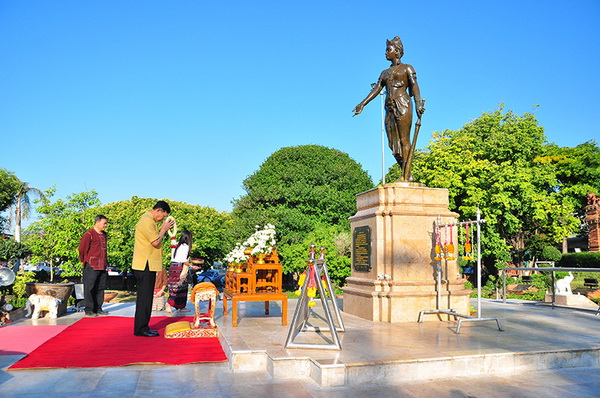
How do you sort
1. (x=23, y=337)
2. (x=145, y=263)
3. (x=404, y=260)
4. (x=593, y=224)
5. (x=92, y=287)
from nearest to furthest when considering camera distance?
(x=145, y=263) → (x=23, y=337) → (x=404, y=260) → (x=92, y=287) → (x=593, y=224)

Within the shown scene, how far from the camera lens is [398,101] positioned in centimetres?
914

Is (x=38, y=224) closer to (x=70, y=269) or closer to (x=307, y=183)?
(x=70, y=269)

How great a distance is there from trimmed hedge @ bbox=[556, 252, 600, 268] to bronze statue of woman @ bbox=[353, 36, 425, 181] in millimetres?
28055

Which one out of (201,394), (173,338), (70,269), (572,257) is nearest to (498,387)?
(201,394)

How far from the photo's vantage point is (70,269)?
633 inches

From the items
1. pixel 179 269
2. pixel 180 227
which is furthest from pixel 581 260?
pixel 179 269

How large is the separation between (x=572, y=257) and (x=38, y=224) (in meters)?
33.0

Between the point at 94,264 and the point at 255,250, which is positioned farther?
the point at 94,264

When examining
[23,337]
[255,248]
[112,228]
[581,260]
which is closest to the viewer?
[23,337]

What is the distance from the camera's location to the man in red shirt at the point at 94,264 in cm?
977

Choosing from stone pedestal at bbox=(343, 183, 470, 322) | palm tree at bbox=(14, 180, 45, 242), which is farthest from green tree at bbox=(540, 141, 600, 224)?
palm tree at bbox=(14, 180, 45, 242)

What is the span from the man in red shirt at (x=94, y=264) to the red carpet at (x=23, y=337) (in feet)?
5.16

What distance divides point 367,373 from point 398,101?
572cm

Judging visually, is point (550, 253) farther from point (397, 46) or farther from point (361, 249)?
point (397, 46)
